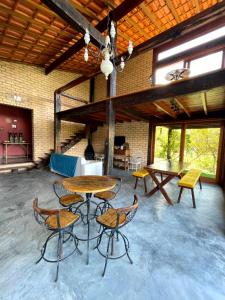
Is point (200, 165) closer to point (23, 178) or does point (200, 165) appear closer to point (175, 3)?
point (175, 3)

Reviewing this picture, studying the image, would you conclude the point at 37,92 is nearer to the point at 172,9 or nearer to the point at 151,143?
A: the point at 151,143

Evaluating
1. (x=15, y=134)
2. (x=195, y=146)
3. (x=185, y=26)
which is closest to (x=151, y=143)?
(x=195, y=146)

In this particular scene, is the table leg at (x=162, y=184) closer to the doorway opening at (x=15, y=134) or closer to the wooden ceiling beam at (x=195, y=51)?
the wooden ceiling beam at (x=195, y=51)

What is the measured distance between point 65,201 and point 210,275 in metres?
1.88

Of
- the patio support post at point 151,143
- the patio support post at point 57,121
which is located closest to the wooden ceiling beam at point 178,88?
the patio support post at point 151,143

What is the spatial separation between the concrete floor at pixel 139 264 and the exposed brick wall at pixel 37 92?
4.45 meters

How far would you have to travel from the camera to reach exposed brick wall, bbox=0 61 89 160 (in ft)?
18.6

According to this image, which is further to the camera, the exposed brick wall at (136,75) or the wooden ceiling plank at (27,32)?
the exposed brick wall at (136,75)

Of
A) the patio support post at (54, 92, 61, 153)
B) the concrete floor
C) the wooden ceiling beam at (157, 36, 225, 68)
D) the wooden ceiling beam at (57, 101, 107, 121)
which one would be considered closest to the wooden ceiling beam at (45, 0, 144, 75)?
the patio support post at (54, 92, 61, 153)

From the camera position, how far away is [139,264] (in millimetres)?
1660

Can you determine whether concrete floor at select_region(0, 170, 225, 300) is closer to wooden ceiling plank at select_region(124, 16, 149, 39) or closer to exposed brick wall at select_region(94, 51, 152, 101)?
wooden ceiling plank at select_region(124, 16, 149, 39)

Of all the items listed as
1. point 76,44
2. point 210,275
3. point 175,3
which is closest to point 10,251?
point 210,275

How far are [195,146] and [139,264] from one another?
468cm

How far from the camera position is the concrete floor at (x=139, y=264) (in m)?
1.36
